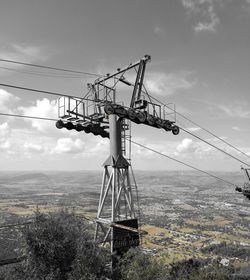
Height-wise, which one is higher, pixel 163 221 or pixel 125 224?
pixel 125 224

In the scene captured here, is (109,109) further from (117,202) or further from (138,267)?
(138,267)

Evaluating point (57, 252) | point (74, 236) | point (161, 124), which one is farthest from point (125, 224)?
point (161, 124)

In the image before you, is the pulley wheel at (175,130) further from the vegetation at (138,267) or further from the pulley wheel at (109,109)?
the vegetation at (138,267)

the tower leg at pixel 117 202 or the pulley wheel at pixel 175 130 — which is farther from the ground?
the pulley wheel at pixel 175 130

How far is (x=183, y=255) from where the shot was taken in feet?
302

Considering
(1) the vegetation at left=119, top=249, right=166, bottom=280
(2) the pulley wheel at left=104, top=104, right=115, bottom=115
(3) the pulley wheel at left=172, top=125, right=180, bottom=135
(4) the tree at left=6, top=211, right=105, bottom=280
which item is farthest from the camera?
(3) the pulley wheel at left=172, top=125, right=180, bottom=135

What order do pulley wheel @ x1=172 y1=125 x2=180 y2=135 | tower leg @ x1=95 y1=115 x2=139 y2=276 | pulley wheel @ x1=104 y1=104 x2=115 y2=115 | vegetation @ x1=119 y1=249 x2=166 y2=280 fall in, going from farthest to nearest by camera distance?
1. pulley wheel @ x1=172 y1=125 x2=180 y2=135
2. pulley wheel @ x1=104 y1=104 x2=115 y2=115
3. tower leg @ x1=95 y1=115 x2=139 y2=276
4. vegetation @ x1=119 y1=249 x2=166 y2=280

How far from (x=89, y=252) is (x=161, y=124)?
780 centimetres

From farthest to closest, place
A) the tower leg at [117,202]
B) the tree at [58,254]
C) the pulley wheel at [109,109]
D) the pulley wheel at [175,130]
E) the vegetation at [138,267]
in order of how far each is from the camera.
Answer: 1. the pulley wheel at [175,130]
2. the pulley wheel at [109,109]
3. the tower leg at [117,202]
4. the vegetation at [138,267]
5. the tree at [58,254]

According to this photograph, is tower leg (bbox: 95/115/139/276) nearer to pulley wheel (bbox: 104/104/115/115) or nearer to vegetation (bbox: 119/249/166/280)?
vegetation (bbox: 119/249/166/280)

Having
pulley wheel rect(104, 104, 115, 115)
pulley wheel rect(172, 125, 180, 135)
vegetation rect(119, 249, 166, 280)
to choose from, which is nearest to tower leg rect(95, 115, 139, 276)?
vegetation rect(119, 249, 166, 280)

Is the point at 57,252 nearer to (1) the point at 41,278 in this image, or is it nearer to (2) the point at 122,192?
(1) the point at 41,278

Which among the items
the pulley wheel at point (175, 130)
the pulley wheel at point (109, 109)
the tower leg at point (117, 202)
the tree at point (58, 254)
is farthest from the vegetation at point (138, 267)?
the pulley wheel at point (175, 130)

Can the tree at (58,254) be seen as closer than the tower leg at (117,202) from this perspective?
Yes
